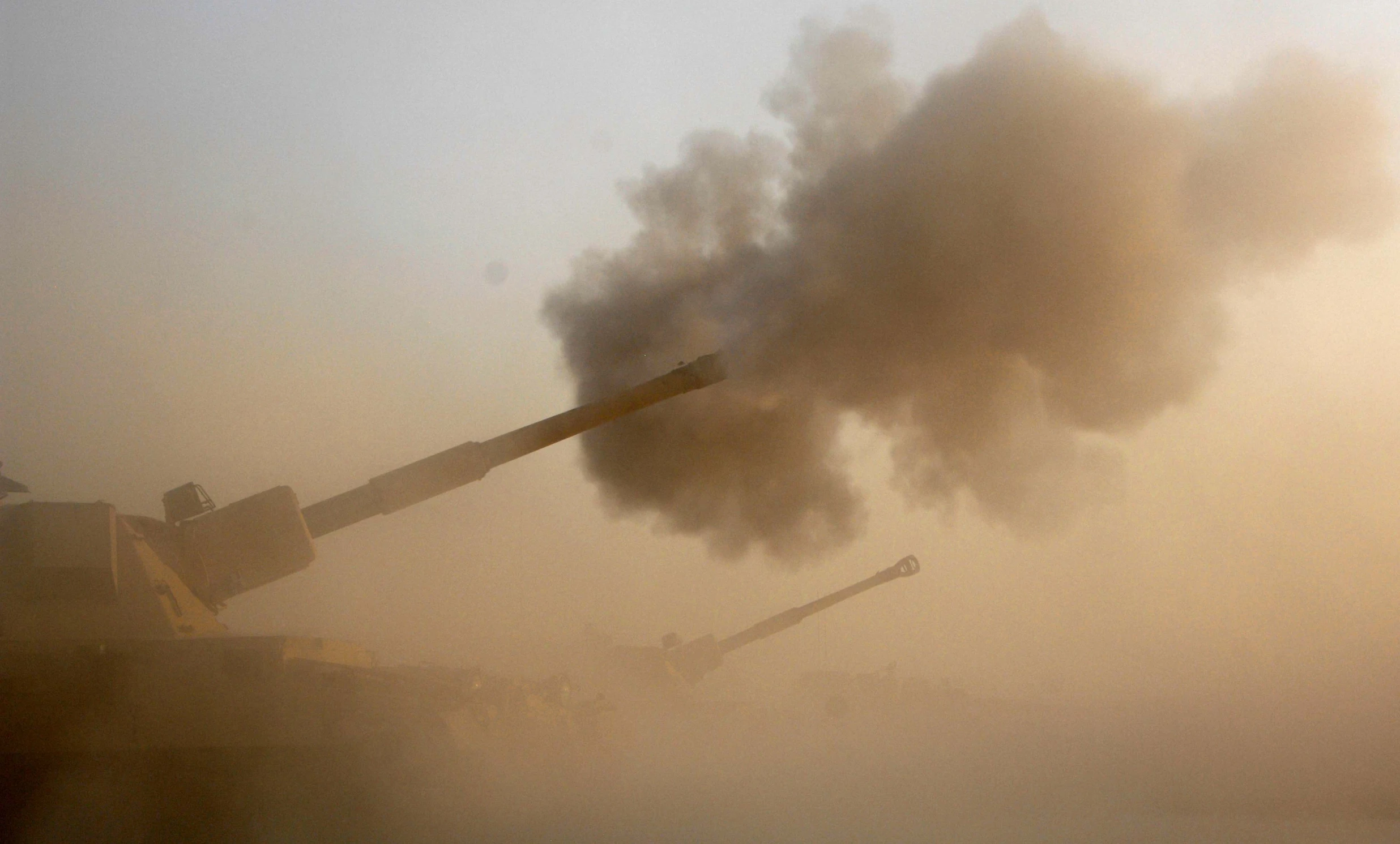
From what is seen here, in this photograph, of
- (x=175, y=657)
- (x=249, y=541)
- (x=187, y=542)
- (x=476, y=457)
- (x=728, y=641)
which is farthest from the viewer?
(x=728, y=641)

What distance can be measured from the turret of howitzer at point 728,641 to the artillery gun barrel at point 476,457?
259 inches

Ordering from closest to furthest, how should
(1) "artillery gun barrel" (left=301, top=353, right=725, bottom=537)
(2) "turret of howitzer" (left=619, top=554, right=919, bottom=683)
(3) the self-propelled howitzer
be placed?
(3) the self-propelled howitzer
(1) "artillery gun barrel" (left=301, top=353, right=725, bottom=537)
(2) "turret of howitzer" (left=619, top=554, right=919, bottom=683)

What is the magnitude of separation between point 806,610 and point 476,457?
9332 mm

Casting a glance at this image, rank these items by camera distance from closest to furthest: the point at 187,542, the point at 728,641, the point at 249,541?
the point at 187,542 < the point at 249,541 < the point at 728,641

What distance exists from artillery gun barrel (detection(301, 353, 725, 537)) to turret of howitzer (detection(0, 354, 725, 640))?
1cm

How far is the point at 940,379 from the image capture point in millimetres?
12453

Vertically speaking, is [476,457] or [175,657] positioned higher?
[476,457]

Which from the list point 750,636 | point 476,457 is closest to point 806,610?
point 750,636

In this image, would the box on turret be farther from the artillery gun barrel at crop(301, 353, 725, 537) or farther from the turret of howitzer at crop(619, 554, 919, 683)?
the turret of howitzer at crop(619, 554, 919, 683)

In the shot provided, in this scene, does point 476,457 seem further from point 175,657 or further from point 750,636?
point 750,636

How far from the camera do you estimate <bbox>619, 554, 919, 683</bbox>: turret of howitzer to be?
55.8 ft

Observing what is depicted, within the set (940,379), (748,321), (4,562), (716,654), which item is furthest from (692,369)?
(716,654)

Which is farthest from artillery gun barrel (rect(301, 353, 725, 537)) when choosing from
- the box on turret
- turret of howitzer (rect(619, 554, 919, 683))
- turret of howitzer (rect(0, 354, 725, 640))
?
turret of howitzer (rect(619, 554, 919, 683))

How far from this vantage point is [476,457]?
10.9 m
